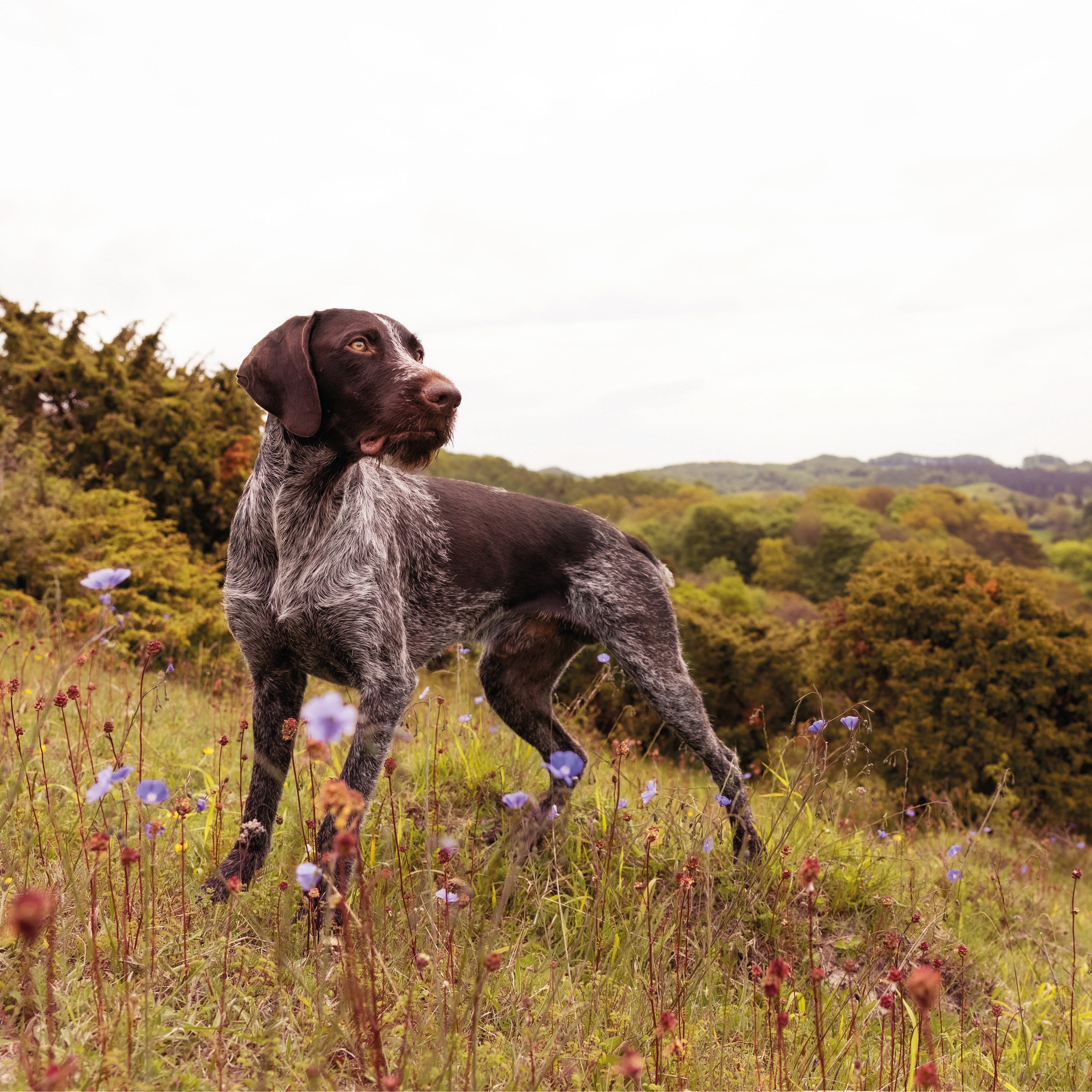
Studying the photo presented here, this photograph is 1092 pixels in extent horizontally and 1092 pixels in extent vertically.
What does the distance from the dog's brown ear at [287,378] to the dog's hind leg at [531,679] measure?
1.81 m

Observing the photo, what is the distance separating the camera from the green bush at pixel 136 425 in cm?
1950

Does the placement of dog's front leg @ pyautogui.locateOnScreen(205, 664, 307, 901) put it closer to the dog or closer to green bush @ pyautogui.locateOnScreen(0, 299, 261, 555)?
the dog

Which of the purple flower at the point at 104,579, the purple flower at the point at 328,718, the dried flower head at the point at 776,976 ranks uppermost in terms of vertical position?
the purple flower at the point at 104,579

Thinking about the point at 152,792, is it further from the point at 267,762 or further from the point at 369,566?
the point at 369,566

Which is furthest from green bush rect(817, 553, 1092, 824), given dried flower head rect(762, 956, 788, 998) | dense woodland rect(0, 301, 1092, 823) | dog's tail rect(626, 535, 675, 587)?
dried flower head rect(762, 956, 788, 998)

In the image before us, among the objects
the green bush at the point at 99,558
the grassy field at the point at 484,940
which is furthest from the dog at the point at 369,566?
the green bush at the point at 99,558

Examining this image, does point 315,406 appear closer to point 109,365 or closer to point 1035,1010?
point 1035,1010

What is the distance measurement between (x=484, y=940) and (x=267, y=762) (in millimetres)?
1914

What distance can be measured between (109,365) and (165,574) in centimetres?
843

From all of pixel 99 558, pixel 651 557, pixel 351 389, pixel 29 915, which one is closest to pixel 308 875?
pixel 29 915

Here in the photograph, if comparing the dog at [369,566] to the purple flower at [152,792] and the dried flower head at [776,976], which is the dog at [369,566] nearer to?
the purple flower at [152,792]

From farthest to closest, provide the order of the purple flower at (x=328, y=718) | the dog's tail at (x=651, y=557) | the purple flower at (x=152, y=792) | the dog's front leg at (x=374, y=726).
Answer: the dog's tail at (x=651, y=557), the dog's front leg at (x=374, y=726), the purple flower at (x=152, y=792), the purple flower at (x=328, y=718)

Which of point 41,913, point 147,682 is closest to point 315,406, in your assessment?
point 41,913

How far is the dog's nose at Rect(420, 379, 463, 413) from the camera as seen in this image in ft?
10.4
